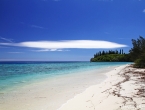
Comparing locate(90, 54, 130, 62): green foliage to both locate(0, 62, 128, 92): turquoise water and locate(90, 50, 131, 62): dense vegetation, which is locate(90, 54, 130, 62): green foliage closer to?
locate(90, 50, 131, 62): dense vegetation

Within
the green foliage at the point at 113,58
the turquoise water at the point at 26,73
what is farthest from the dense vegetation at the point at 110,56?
the turquoise water at the point at 26,73

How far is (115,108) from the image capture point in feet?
20.4

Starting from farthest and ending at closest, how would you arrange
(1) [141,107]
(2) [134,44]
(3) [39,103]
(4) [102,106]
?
(2) [134,44] → (3) [39,103] → (4) [102,106] → (1) [141,107]

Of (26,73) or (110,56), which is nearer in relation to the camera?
(26,73)

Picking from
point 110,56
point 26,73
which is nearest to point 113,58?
point 110,56

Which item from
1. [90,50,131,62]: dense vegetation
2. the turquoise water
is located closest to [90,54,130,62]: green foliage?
[90,50,131,62]: dense vegetation

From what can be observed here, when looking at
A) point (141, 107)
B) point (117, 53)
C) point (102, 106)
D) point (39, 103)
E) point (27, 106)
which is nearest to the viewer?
point (141, 107)

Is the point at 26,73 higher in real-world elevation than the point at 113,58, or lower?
lower

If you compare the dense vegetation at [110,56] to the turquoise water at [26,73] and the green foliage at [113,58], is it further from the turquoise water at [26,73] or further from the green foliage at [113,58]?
the turquoise water at [26,73]

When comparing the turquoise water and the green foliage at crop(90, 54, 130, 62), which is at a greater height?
the green foliage at crop(90, 54, 130, 62)

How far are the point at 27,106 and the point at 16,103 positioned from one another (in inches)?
32.6

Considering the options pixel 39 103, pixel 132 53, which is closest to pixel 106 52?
pixel 132 53

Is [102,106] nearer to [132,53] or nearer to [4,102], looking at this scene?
[4,102]

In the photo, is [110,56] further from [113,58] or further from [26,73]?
[26,73]
